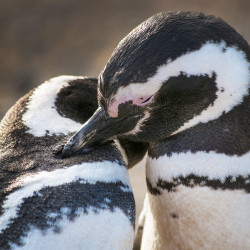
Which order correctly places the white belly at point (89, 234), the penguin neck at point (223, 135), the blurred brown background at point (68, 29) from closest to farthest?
1. the white belly at point (89, 234)
2. the penguin neck at point (223, 135)
3. the blurred brown background at point (68, 29)

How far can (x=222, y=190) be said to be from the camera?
118 cm

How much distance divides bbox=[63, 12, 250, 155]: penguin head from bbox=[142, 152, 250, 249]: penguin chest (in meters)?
0.09

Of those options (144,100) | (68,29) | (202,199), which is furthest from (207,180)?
(68,29)

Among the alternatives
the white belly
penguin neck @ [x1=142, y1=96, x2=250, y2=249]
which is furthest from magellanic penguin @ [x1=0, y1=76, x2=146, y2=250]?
penguin neck @ [x1=142, y1=96, x2=250, y2=249]

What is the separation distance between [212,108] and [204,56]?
112 millimetres

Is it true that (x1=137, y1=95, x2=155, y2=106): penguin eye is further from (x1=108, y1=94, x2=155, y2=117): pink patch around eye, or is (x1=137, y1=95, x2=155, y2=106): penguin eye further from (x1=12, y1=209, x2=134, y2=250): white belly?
(x1=12, y1=209, x2=134, y2=250): white belly

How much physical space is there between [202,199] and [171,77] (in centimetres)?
29

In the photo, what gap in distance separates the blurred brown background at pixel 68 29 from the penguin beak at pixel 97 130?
5.40 feet

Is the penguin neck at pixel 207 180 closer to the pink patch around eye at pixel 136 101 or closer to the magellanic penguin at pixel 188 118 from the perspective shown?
the magellanic penguin at pixel 188 118

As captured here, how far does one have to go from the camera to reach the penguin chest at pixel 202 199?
1167mm

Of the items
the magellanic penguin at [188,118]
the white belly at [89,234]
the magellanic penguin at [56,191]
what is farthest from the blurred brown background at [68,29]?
the white belly at [89,234]

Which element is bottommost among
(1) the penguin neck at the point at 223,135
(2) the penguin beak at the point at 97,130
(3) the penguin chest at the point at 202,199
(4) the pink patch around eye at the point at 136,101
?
(3) the penguin chest at the point at 202,199

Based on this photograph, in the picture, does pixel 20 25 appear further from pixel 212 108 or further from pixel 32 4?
pixel 212 108

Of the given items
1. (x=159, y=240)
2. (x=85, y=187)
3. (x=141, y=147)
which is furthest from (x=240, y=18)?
(x=85, y=187)
